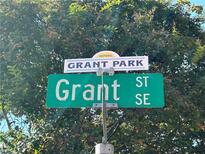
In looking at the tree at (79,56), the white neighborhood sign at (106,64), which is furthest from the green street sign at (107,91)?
the tree at (79,56)

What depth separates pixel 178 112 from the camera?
8156mm

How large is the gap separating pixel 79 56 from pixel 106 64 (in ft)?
18.5

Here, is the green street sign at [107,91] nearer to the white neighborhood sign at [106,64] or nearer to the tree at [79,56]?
the white neighborhood sign at [106,64]

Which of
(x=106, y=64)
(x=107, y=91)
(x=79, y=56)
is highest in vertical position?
(x=79, y=56)

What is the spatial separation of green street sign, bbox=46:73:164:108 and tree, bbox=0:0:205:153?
498cm

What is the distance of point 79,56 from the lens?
27.8ft

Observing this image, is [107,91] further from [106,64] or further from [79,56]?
[79,56]

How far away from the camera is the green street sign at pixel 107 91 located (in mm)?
2850

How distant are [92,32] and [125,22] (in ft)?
2.52

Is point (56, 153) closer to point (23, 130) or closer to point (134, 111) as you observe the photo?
point (23, 130)

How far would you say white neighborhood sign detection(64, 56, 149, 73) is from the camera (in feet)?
9.45

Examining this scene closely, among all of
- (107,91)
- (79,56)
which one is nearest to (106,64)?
(107,91)

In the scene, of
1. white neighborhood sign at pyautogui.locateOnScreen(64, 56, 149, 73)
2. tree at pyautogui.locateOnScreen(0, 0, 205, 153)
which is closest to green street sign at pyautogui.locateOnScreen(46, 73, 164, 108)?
white neighborhood sign at pyautogui.locateOnScreen(64, 56, 149, 73)

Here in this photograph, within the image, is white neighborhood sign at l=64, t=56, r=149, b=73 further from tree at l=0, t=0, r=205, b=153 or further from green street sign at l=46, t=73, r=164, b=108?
tree at l=0, t=0, r=205, b=153
